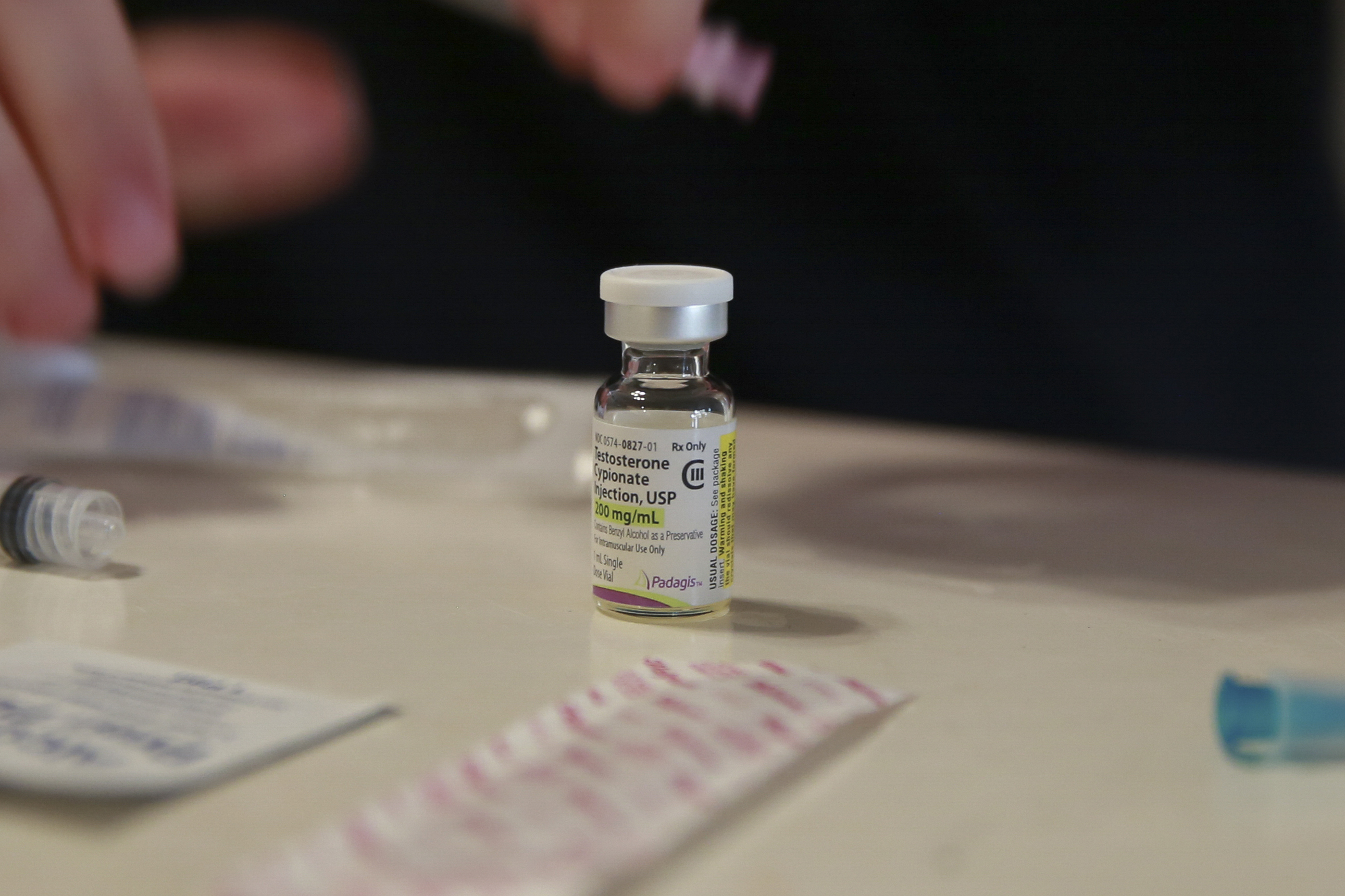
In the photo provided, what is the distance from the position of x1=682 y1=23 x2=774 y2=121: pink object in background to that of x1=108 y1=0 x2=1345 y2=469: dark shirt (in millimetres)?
12

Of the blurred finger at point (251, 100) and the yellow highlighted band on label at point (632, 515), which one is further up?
the blurred finger at point (251, 100)

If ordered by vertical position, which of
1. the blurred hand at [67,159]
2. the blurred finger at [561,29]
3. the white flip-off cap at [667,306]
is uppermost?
the blurred finger at [561,29]

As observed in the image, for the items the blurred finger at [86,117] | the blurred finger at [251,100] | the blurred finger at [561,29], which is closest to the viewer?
the blurred finger at [86,117]

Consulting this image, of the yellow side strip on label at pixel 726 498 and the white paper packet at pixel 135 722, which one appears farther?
the yellow side strip on label at pixel 726 498

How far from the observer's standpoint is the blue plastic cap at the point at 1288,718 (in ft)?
1.42

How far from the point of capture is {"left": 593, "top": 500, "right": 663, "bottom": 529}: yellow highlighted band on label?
0.54 metres

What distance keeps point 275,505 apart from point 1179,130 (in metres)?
0.64

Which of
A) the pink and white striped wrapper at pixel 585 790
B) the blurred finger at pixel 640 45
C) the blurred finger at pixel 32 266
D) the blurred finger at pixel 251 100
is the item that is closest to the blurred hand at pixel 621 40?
the blurred finger at pixel 640 45

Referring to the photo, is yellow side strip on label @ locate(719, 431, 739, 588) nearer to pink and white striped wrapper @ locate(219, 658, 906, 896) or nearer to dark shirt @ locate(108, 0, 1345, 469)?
pink and white striped wrapper @ locate(219, 658, 906, 896)

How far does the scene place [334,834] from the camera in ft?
1.22

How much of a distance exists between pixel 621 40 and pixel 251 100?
350mm

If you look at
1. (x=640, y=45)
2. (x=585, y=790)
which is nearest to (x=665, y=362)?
(x=585, y=790)

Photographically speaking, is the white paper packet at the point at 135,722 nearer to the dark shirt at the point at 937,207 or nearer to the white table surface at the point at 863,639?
the white table surface at the point at 863,639

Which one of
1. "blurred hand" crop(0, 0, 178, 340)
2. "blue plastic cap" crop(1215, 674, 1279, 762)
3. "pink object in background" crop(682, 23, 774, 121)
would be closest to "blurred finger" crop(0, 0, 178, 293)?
"blurred hand" crop(0, 0, 178, 340)
